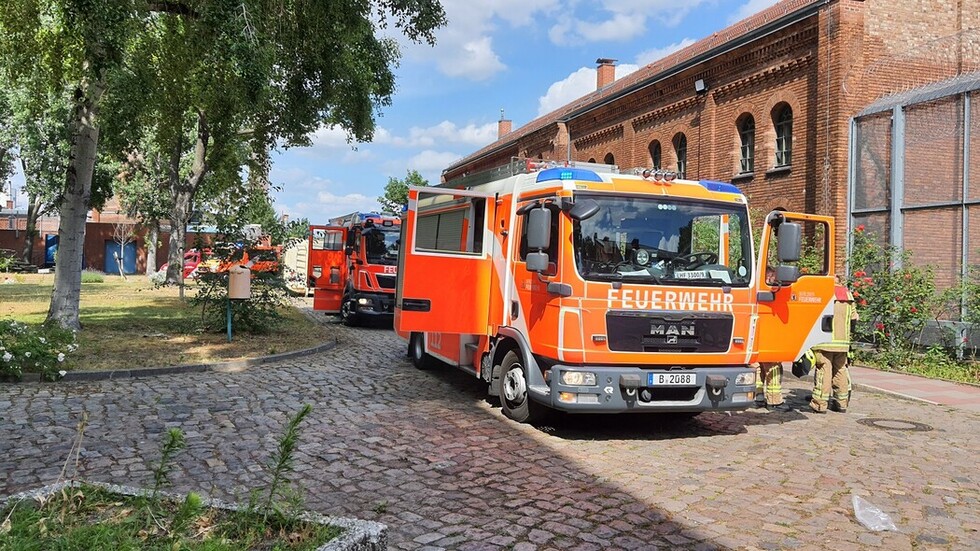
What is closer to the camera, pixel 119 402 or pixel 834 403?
pixel 119 402

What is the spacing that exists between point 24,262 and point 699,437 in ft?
149

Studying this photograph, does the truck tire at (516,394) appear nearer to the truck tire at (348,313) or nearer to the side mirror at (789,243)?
the side mirror at (789,243)

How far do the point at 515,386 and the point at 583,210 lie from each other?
2082 mm

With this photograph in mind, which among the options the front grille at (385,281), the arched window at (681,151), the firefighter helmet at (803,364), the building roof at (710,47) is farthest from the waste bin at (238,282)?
the arched window at (681,151)

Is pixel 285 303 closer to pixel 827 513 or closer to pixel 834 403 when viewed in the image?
pixel 834 403

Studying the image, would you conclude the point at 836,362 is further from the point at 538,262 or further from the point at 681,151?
the point at 681,151

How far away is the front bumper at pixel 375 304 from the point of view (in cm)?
1716

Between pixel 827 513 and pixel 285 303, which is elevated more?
pixel 285 303

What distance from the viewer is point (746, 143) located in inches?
819

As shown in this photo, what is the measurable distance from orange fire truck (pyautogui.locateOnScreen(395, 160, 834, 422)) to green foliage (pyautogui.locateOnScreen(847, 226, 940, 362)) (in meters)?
5.29

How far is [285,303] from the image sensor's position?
14.8 metres

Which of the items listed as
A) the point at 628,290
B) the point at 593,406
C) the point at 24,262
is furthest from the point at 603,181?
the point at 24,262

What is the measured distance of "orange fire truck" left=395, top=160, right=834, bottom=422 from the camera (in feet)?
22.2

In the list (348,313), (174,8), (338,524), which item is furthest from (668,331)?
(348,313)
